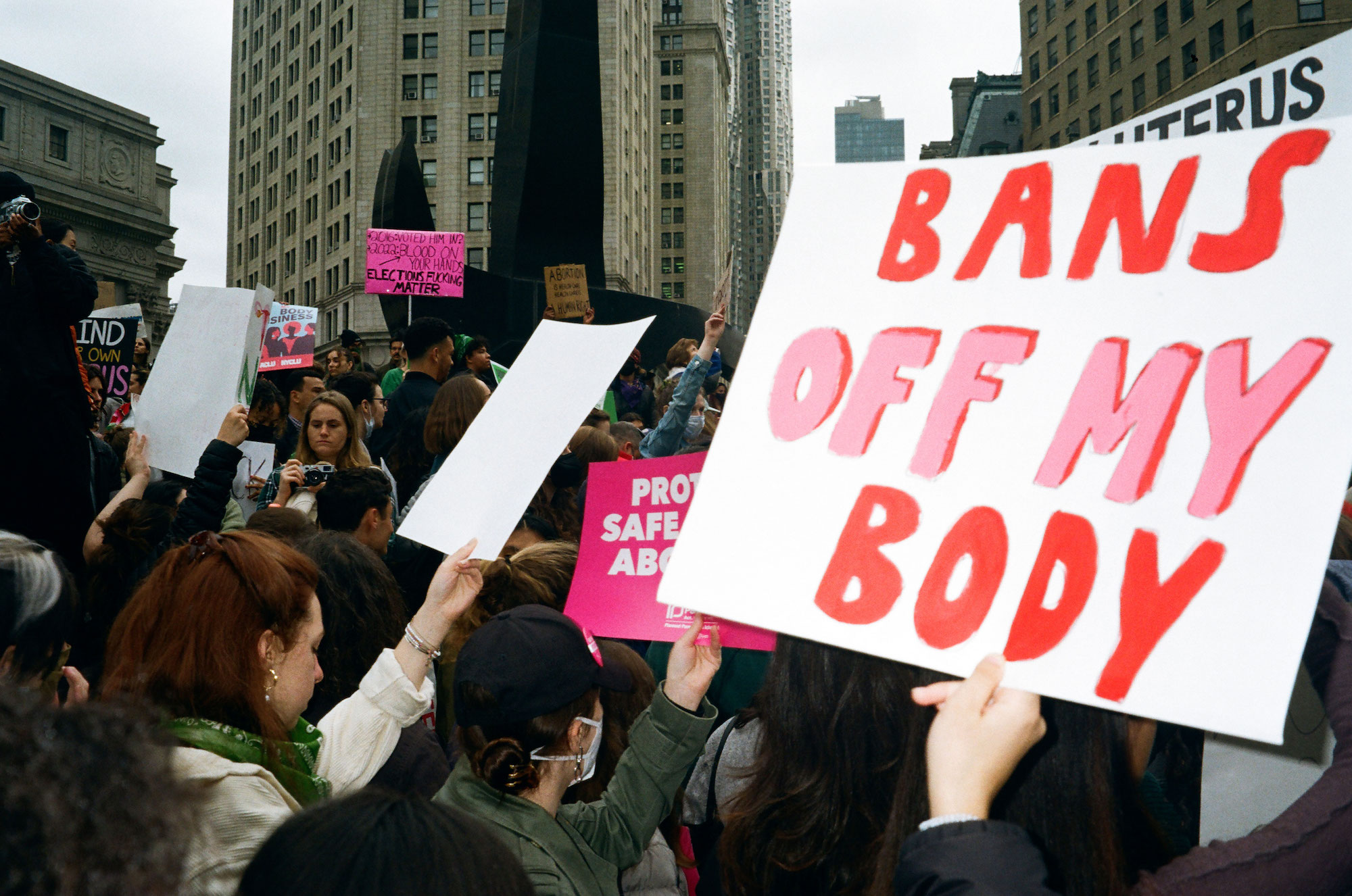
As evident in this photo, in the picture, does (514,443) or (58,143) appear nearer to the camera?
(514,443)

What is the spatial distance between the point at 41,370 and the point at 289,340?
212 inches

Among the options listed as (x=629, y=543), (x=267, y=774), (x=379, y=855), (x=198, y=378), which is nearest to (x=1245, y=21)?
(x=198, y=378)

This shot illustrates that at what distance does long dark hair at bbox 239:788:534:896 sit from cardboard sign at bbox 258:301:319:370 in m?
8.32

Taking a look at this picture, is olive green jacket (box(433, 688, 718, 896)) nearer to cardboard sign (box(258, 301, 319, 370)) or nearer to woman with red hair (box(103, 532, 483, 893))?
woman with red hair (box(103, 532, 483, 893))

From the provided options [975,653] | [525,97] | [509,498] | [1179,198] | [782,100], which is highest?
[782,100]

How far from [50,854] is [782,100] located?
204853mm

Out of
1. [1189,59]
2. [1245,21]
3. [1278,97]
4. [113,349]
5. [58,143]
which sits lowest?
[113,349]

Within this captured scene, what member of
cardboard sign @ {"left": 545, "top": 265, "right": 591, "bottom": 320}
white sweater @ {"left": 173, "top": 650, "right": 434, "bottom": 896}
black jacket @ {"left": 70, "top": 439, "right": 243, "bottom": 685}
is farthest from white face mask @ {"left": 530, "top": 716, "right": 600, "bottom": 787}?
cardboard sign @ {"left": 545, "top": 265, "right": 591, "bottom": 320}

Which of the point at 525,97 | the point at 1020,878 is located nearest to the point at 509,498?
the point at 1020,878

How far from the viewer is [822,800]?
1.73m

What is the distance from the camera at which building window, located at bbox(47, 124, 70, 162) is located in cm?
4734

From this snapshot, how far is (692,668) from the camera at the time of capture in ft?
7.39

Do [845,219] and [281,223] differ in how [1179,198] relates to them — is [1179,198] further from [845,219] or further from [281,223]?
[281,223]

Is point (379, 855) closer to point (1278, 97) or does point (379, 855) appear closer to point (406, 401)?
point (1278, 97)
